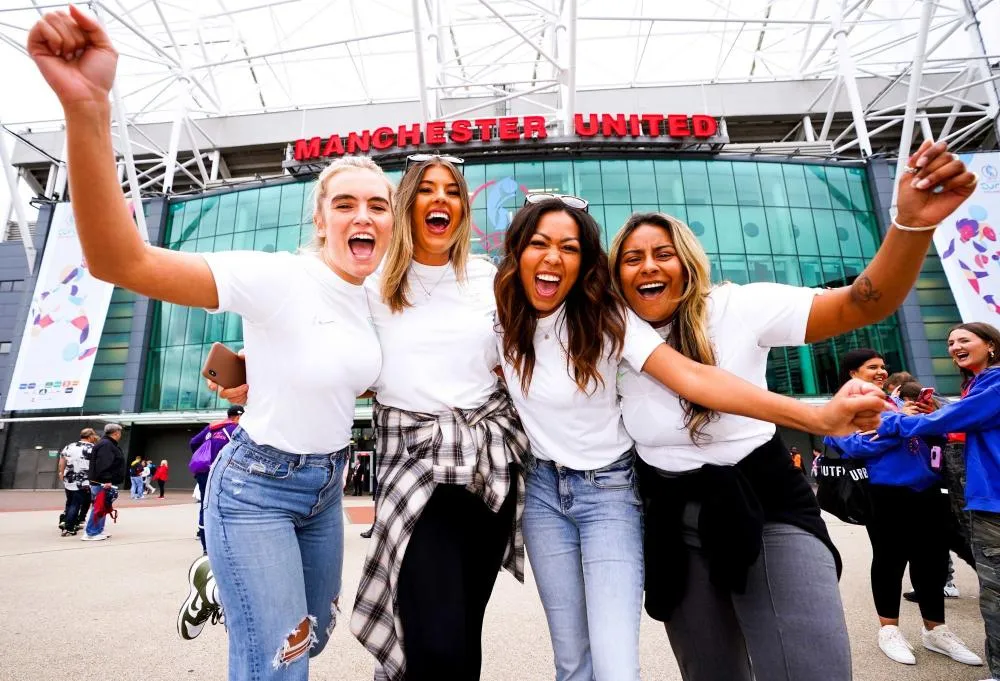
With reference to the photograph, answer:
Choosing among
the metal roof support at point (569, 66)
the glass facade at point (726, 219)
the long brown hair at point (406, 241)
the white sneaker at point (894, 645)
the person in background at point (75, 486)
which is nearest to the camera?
the long brown hair at point (406, 241)

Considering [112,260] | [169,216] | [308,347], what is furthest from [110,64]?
[169,216]

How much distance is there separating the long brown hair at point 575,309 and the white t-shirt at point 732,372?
20cm

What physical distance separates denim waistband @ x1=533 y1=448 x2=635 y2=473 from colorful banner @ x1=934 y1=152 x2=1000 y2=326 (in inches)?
1018

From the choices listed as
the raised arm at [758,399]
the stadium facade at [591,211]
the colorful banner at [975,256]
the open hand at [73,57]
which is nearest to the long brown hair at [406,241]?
the raised arm at [758,399]

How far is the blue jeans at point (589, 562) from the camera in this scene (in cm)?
194

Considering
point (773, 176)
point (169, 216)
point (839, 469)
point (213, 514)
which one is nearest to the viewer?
point (213, 514)

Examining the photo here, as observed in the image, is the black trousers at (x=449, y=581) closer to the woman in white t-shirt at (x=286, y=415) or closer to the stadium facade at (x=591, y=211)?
the woman in white t-shirt at (x=286, y=415)

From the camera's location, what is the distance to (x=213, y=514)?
1.88m

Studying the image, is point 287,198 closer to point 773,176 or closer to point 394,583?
point 773,176

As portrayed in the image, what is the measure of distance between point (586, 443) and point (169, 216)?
34.3 meters

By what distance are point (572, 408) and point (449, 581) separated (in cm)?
81

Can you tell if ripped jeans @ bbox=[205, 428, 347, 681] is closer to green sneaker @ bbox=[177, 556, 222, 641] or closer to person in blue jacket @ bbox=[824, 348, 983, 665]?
green sneaker @ bbox=[177, 556, 222, 641]

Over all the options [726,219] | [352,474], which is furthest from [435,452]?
[726,219]

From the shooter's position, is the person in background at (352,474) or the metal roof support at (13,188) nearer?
the person in background at (352,474)
